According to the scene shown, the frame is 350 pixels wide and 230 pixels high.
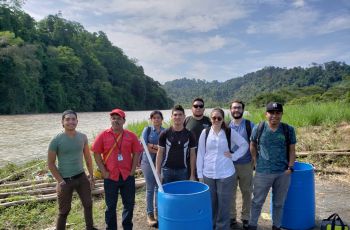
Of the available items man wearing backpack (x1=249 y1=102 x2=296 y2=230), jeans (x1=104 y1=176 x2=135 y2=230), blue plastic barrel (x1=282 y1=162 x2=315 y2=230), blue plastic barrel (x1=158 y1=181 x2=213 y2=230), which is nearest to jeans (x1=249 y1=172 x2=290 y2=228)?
man wearing backpack (x1=249 y1=102 x2=296 y2=230)

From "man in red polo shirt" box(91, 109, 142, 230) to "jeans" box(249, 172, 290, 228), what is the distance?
1.51m

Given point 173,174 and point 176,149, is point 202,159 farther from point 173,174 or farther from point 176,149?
point 173,174


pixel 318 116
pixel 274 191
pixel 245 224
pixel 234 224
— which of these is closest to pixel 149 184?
pixel 234 224

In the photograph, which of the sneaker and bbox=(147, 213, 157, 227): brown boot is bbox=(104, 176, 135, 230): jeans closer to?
bbox=(147, 213, 157, 227): brown boot

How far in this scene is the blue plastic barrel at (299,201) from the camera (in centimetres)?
411

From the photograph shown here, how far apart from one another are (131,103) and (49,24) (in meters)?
22.1

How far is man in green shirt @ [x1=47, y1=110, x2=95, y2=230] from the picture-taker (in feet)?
13.3

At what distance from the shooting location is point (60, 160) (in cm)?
411

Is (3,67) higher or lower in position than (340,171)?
higher

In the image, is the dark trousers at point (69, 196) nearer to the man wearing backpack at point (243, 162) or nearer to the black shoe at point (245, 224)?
the man wearing backpack at point (243, 162)

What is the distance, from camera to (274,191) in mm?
4016

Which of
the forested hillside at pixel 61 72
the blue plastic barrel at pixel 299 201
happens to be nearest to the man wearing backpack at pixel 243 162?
the blue plastic barrel at pixel 299 201

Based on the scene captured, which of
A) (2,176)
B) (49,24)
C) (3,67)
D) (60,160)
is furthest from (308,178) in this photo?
(49,24)

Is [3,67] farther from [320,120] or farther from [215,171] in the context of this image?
[215,171]
